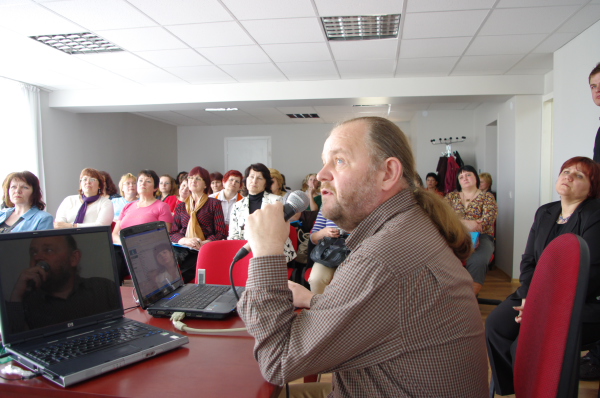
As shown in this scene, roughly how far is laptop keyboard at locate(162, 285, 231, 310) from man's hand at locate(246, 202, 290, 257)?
0.50 metres

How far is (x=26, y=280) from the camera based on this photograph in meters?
1.03

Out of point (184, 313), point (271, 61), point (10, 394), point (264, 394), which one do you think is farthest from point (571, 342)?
point (271, 61)

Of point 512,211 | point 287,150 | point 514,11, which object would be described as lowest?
point 512,211

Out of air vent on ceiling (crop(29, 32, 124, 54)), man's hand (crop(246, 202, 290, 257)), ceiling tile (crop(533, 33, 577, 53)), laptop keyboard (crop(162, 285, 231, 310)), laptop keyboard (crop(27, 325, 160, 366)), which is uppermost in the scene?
air vent on ceiling (crop(29, 32, 124, 54))

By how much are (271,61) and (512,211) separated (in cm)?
382

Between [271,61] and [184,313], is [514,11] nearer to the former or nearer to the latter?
[271,61]

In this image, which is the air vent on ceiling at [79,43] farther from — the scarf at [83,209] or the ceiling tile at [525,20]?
the ceiling tile at [525,20]

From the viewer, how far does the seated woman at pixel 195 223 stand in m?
3.45

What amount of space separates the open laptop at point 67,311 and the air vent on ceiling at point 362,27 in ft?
9.86

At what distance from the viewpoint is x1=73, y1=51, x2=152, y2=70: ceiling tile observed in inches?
173

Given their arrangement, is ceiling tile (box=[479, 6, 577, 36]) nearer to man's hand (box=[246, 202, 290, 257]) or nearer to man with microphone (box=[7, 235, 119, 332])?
man's hand (box=[246, 202, 290, 257])

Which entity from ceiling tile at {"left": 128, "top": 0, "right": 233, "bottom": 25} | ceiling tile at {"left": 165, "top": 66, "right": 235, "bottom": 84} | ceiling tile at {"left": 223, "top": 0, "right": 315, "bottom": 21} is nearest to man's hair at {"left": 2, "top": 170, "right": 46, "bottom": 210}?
ceiling tile at {"left": 128, "top": 0, "right": 233, "bottom": 25}

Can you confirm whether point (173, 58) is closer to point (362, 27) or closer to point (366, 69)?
point (362, 27)

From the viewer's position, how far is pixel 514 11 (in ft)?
10.6
